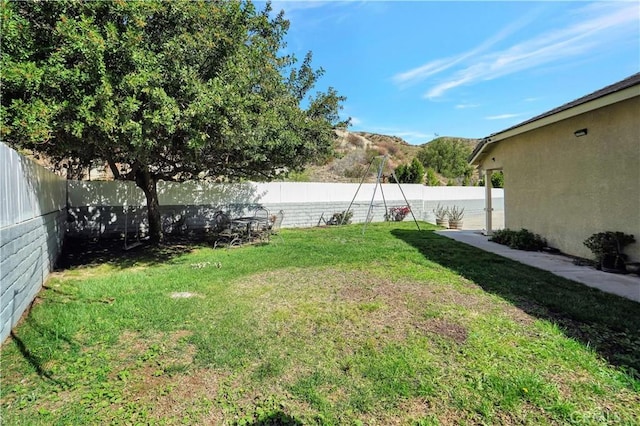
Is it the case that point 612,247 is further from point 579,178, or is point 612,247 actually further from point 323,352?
point 323,352

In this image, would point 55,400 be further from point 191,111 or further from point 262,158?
point 262,158

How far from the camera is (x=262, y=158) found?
848cm

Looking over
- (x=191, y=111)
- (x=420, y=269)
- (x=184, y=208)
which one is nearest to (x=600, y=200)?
(x=420, y=269)

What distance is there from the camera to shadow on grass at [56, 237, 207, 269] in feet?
23.9

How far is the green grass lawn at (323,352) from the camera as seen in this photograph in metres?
2.39

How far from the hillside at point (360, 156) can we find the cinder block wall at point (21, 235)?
14799 millimetres

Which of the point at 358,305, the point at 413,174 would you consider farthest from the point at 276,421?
the point at 413,174

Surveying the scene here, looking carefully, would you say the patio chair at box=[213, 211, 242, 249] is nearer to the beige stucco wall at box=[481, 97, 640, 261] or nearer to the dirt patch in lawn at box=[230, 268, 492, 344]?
the dirt patch in lawn at box=[230, 268, 492, 344]

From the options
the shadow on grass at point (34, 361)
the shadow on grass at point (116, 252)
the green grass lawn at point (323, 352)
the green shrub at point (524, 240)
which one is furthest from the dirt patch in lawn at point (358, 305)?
the green shrub at point (524, 240)

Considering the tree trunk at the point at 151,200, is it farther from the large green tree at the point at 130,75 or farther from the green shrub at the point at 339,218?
the green shrub at the point at 339,218

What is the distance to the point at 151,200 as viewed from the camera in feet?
30.2

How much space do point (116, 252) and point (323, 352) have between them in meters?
7.27

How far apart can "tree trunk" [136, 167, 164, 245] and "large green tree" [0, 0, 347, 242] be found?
7.96 ft

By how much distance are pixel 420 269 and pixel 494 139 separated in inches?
247
